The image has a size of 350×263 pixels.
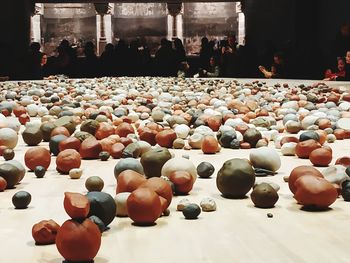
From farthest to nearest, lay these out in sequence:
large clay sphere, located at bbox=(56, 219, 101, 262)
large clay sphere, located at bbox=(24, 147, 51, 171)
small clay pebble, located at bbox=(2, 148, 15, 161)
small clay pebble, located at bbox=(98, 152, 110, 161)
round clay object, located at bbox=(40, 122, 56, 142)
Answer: round clay object, located at bbox=(40, 122, 56, 142) → small clay pebble, located at bbox=(98, 152, 110, 161) → small clay pebble, located at bbox=(2, 148, 15, 161) → large clay sphere, located at bbox=(24, 147, 51, 171) → large clay sphere, located at bbox=(56, 219, 101, 262)

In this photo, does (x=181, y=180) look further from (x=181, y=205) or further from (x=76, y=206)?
(x=76, y=206)

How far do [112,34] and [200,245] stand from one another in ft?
68.8

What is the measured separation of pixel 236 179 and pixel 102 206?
0.55 m

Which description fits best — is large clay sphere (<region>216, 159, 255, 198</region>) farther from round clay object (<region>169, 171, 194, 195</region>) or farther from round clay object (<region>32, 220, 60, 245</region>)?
round clay object (<region>32, 220, 60, 245</region>)

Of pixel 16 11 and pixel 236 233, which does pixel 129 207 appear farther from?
pixel 16 11

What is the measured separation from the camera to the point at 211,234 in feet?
4.83

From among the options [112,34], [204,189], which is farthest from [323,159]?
[112,34]

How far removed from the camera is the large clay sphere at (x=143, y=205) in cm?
150

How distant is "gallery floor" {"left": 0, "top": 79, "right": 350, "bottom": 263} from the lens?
129cm

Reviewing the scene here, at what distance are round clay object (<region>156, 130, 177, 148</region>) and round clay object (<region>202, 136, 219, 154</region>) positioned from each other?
0.64 ft

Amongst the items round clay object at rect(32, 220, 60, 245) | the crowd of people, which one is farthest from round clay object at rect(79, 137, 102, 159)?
the crowd of people

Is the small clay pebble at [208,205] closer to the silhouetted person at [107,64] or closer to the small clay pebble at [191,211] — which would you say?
the small clay pebble at [191,211]

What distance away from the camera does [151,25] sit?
22.2 meters

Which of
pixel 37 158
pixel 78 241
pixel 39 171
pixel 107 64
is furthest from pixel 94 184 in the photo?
pixel 107 64
